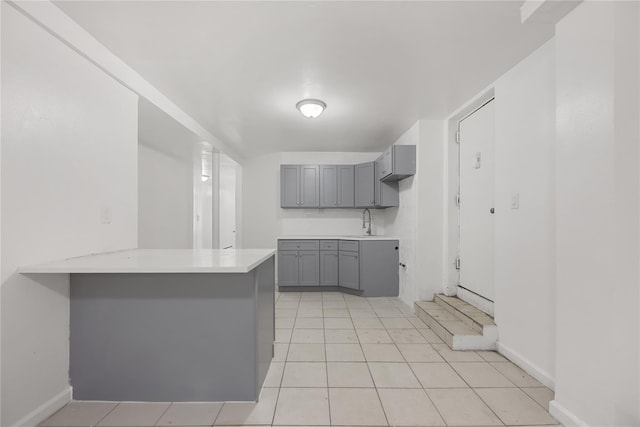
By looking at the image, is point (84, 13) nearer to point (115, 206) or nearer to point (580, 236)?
point (115, 206)

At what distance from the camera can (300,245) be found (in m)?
4.43

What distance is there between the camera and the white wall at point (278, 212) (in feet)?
16.4

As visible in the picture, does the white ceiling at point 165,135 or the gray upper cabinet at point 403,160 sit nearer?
the white ceiling at point 165,135

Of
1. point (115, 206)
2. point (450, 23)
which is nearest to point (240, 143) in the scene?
point (115, 206)

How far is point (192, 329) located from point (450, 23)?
240 cm

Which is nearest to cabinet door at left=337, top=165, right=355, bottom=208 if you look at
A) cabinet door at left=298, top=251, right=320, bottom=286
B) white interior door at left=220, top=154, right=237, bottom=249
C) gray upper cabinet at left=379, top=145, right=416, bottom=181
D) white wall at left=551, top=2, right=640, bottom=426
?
cabinet door at left=298, top=251, right=320, bottom=286

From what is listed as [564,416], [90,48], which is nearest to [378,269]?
[564,416]

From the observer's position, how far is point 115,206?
2.01 metres

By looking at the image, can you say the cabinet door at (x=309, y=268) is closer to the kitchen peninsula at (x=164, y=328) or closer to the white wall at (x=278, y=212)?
the white wall at (x=278, y=212)

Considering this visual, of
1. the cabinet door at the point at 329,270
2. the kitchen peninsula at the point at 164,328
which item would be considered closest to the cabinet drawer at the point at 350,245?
the cabinet door at the point at 329,270

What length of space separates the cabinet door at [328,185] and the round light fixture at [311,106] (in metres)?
1.83

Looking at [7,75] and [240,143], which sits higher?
[240,143]

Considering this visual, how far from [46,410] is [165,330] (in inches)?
27.6

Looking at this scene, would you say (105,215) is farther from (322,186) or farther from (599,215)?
(322,186)
